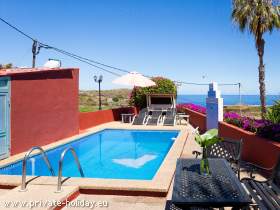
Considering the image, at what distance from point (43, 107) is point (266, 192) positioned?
1013cm

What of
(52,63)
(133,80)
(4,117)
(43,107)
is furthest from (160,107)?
(4,117)

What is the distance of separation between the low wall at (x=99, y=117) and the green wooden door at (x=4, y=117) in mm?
7080

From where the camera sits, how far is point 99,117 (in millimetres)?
19547

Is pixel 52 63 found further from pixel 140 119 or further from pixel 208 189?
pixel 208 189

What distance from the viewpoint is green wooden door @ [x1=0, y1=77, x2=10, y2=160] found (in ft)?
31.9

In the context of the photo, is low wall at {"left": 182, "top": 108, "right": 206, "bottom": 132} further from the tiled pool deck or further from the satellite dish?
the tiled pool deck

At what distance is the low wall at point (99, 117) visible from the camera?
681 inches

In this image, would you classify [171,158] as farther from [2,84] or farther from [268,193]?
[2,84]

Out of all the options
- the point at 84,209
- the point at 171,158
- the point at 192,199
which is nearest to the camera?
the point at 192,199

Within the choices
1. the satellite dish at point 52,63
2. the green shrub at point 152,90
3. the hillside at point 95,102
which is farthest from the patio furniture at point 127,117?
the hillside at point 95,102

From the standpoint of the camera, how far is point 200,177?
4.04 meters

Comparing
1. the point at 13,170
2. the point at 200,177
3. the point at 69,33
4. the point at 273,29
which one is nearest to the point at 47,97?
the point at 13,170

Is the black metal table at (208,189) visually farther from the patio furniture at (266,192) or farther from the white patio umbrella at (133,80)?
the white patio umbrella at (133,80)

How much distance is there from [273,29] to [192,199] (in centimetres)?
1862
